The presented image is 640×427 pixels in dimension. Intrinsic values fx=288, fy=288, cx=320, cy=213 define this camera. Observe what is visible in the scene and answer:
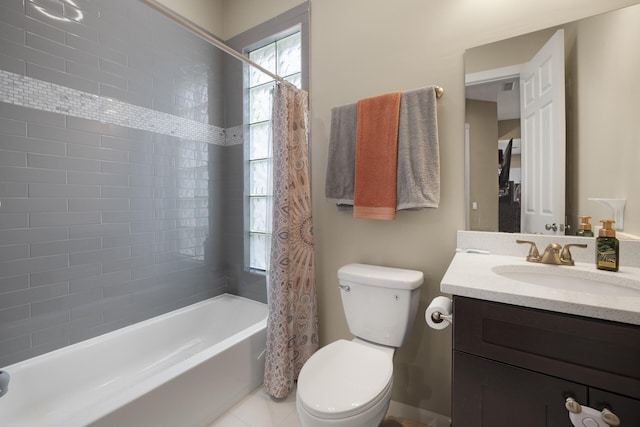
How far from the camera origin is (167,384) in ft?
4.17

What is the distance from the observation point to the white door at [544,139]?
1186 mm

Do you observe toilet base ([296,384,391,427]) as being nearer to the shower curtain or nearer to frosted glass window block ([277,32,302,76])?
the shower curtain

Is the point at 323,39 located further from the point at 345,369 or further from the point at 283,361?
the point at 283,361

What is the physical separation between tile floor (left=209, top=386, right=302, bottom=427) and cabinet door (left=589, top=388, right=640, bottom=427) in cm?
128

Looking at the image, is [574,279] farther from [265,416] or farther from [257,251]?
[257,251]

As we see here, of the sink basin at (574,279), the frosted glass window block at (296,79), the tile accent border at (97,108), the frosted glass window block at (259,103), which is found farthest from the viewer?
the frosted glass window block at (259,103)

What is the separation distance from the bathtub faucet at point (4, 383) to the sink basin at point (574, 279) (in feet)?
7.05

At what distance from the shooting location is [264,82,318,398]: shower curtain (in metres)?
1.65

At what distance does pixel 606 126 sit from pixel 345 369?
55.3 inches

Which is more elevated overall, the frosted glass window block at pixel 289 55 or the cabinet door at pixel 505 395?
the frosted glass window block at pixel 289 55

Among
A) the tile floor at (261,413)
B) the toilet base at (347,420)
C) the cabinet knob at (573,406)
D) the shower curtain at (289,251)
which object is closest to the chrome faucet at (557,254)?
the cabinet knob at (573,406)

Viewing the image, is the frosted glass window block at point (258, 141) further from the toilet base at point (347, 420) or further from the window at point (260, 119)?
the toilet base at point (347, 420)

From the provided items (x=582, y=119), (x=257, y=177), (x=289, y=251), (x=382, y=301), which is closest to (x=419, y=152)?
(x=582, y=119)

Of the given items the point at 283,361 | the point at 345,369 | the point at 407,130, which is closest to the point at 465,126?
the point at 407,130
